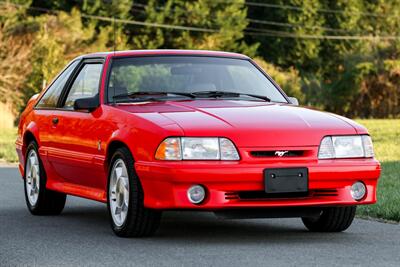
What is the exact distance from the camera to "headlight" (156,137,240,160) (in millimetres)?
8898

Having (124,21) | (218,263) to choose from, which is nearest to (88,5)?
(124,21)

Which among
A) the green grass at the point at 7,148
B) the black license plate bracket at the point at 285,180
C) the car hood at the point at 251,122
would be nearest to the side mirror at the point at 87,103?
the car hood at the point at 251,122

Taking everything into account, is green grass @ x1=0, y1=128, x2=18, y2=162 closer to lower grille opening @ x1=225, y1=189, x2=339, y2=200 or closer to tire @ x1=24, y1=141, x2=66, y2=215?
tire @ x1=24, y1=141, x2=66, y2=215

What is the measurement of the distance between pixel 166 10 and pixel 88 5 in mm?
4745

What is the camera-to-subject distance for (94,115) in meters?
10.3

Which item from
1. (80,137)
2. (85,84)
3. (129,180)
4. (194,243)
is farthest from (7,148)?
(194,243)

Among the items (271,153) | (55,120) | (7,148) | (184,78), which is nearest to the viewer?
(271,153)

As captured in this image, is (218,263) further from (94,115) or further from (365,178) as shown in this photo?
(94,115)

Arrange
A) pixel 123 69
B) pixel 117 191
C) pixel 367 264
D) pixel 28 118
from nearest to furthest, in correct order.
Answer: pixel 367 264 < pixel 117 191 < pixel 123 69 < pixel 28 118

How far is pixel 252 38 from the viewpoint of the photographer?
82.5 m

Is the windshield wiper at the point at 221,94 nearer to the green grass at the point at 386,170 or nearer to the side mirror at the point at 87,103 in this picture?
the side mirror at the point at 87,103

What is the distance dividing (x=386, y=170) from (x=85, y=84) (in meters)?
8.36

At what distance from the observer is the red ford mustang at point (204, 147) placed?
29.2ft

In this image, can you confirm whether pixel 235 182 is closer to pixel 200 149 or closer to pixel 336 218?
pixel 200 149
